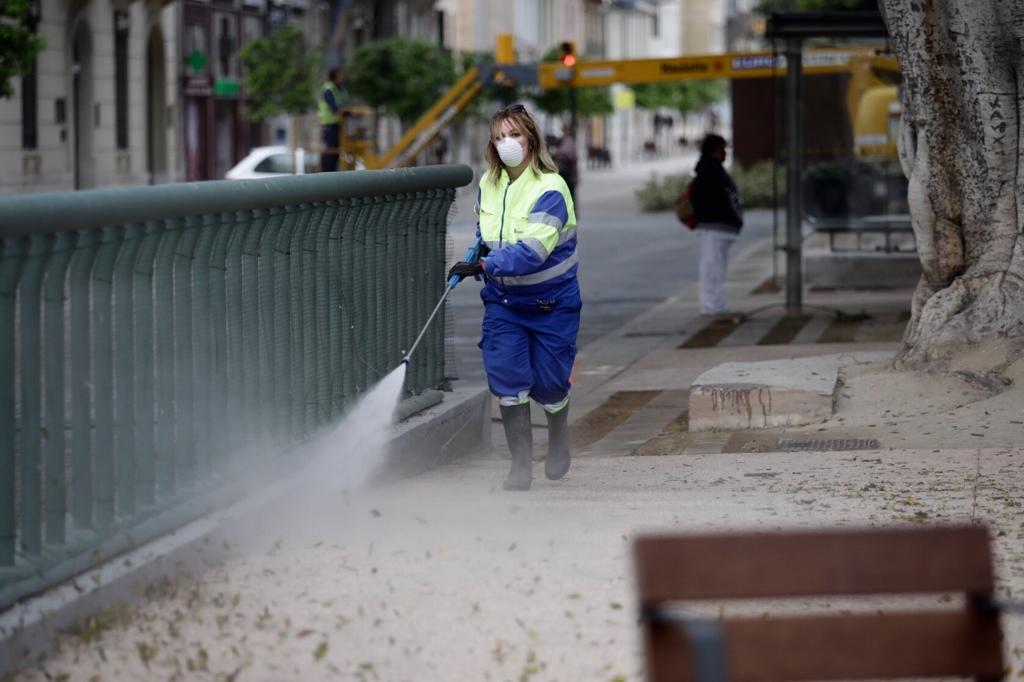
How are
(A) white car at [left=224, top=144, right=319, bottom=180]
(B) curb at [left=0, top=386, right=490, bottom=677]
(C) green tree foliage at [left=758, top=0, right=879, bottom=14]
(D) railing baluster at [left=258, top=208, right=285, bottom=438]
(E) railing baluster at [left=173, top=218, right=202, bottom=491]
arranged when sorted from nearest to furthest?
(B) curb at [left=0, top=386, right=490, bottom=677] < (E) railing baluster at [left=173, top=218, right=202, bottom=491] < (D) railing baluster at [left=258, top=208, right=285, bottom=438] < (A) white car at [left=224, top=144, right=319, bottom=180] < (C) green tree foliage at [left=758, top=0, right=879, bottom=14]

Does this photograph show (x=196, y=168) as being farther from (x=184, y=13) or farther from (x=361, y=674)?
(x=361, y=674)

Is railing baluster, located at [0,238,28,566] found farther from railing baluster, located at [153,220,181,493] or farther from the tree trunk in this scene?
the tree trunk

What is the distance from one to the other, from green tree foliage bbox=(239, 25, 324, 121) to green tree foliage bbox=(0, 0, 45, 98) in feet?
50.3

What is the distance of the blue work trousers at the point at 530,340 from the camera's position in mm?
7941

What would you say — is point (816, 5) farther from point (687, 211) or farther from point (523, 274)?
point (523, 274)

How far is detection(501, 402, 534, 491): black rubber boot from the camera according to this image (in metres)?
8.17

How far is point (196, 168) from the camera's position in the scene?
44000mm

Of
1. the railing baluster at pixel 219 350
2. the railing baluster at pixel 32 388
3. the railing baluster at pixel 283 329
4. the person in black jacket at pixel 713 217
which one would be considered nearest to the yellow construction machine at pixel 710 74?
the person in black jacket at pixel 713 217

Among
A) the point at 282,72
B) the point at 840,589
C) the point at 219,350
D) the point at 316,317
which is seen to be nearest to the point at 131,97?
the point at 282,72

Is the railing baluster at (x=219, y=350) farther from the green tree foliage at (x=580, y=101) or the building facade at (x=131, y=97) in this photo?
the green tree foliage at (x=580, y=101)

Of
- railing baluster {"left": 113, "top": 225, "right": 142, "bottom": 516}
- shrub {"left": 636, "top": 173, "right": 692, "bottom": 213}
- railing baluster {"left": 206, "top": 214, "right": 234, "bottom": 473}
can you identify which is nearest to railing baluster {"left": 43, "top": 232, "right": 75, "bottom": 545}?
railing baluster {"left": 113, "top": 225, "right": 142, "bottom": 516}

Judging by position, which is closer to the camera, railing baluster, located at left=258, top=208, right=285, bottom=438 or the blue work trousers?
railing baluster, located at left=258, top=208, right=285, bottom=438

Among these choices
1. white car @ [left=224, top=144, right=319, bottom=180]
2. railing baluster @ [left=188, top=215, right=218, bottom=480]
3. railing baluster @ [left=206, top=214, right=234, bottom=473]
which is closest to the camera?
railing baluster @ [left=188, top=215, right=218, bottom=480]

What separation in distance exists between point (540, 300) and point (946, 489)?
173cm
